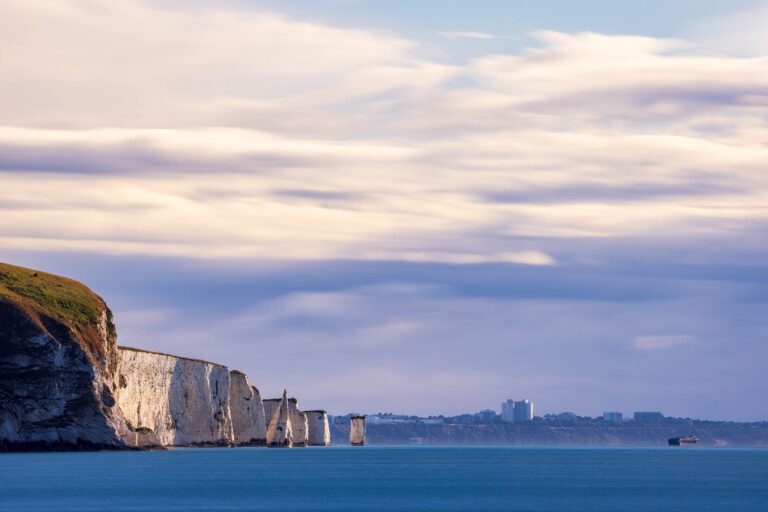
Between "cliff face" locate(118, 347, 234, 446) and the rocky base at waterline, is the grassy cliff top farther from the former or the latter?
"cliff face" locate(118, 347, 234, 446)

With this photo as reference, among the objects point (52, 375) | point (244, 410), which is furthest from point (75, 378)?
point (244, 410)

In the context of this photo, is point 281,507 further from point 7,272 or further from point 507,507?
point 7,272

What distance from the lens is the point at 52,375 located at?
122 metres

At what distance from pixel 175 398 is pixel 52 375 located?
33076 millimetres

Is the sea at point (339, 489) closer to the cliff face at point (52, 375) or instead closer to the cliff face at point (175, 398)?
the cliff face at point (52, 375)

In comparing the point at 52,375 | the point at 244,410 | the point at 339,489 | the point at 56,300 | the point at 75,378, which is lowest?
the point at 339,489

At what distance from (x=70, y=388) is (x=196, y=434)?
147 feet

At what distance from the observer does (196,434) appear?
543ft

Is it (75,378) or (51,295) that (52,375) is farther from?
(51,295)

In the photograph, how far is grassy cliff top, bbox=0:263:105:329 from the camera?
416ft

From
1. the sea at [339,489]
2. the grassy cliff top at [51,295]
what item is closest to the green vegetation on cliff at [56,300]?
the grassy cliff top at [51,295]

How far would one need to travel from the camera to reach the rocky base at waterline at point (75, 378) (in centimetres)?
12081

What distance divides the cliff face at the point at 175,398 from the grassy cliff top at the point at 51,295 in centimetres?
847

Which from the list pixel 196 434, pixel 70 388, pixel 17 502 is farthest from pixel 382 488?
pixel 196 434
